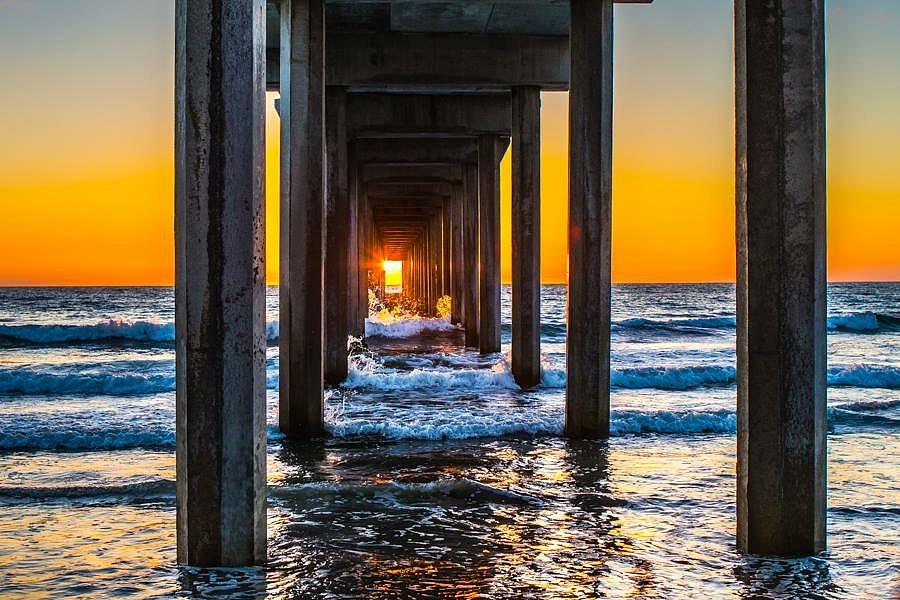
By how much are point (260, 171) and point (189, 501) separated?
172cm

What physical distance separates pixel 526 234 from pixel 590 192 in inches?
179

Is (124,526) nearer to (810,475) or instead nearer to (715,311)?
(810,475)

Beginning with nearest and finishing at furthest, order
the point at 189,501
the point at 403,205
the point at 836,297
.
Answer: the point at 189,501, the point at 403,205, the point at 836,297

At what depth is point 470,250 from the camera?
20.5 meters

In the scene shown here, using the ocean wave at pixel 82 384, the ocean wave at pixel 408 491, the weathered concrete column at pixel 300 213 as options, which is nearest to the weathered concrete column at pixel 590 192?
the ocean wave at pixel 408 491

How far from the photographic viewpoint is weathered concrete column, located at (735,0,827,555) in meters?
4.38

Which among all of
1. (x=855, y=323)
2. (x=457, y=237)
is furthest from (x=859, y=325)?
(x=457, y=237)

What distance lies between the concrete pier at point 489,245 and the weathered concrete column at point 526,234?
12.6ft

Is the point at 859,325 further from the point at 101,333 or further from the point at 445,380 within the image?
the point at 101,333

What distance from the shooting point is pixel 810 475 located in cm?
445

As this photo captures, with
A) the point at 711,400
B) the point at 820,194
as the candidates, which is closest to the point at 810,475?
the point at 820,194

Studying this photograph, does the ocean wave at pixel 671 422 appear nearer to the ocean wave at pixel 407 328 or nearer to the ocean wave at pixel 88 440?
the ocean wave at pixel 88 440

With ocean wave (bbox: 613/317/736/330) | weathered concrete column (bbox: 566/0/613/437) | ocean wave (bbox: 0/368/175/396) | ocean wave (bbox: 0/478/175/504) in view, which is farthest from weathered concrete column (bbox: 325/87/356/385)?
ocean wave (bbox: 613/317/736/330)

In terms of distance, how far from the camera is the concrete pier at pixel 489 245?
17.2m
